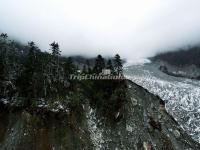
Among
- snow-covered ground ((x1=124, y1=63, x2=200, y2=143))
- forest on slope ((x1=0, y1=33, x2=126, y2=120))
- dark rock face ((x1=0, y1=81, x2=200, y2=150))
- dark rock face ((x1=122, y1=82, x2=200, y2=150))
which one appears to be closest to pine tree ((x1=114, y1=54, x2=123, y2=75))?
forest on slope ((x1=0, y1=33, x2=126, y2=120))

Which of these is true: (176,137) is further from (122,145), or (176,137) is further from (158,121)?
(122,145)

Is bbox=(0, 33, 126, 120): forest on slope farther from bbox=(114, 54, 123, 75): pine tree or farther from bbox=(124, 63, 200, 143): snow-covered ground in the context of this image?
bbox=(124, 63, 200, 143): snow-covered ground

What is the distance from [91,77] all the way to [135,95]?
53.4ft

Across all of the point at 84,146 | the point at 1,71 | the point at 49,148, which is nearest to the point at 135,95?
the point at 84,146

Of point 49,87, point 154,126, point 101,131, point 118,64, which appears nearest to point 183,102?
point 118,64

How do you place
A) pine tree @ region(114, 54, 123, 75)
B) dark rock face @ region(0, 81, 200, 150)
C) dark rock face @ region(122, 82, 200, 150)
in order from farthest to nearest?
pine tree @ region(114, 54, 123, 75)
dark rock face @ region(122, 82, 200, 150)
dark rock face @ region(0, 81, 200, 150)

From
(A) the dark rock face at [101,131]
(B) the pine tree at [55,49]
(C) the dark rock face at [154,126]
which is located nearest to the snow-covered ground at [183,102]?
(C) the dark rock face at [154,126]

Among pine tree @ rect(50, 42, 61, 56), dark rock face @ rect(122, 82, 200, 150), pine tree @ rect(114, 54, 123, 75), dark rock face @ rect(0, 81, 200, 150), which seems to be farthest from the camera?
pine tree @ rect(114, 54, 123, 75)

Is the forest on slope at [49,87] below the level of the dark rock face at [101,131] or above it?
above

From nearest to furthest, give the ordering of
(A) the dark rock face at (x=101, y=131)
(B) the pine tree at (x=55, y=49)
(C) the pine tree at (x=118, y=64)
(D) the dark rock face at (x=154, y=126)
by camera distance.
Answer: (A) the dark rock face at (x=101, y=131), (D) the dark rock face at (x=154, y=126), (B) the pine tree at (x=55, y=49), (C) the pine tree at (x=118, y=64)

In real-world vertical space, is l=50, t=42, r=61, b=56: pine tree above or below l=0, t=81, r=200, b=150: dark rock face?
above

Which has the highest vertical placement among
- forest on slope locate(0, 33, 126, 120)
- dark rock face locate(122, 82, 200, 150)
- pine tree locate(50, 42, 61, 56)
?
pine tree locate(50, 42, 61, 56)

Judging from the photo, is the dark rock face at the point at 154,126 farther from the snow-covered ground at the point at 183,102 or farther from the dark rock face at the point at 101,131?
the snow-covered ground at the point at 183,102

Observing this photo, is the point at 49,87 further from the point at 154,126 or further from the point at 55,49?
the point at 154,126
